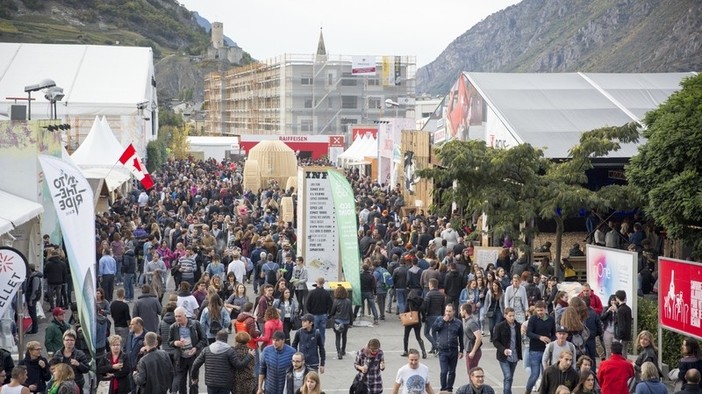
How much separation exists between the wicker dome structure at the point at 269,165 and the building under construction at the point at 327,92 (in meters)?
38.2

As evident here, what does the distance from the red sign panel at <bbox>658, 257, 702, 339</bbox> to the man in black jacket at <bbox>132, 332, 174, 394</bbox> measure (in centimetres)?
679

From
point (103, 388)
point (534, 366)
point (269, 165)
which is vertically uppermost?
point (269, 165)

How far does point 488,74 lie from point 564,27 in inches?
5916

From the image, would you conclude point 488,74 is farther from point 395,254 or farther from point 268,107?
point 268,107

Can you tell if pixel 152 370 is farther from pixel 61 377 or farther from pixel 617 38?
pixel 617 38

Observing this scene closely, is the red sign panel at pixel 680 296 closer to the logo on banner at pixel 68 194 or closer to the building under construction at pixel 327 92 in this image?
the logo on banner at pixel 68 194

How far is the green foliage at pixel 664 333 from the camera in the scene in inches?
553

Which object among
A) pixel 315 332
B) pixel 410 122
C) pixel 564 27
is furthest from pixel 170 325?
pixel 564 27

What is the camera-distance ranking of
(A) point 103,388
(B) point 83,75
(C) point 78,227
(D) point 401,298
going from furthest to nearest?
(B) point 83,75, (D) point 401,298, (A) point 103,388, (C) point 78,227

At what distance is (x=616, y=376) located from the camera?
10.7m

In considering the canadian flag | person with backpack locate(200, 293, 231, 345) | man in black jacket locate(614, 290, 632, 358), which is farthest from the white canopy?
person with backpack locate(200, 293, 231, 345)

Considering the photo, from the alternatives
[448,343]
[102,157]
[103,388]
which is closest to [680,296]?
[448,343]

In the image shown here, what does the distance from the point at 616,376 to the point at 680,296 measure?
2998 millimetres

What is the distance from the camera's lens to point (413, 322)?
1475 cm
